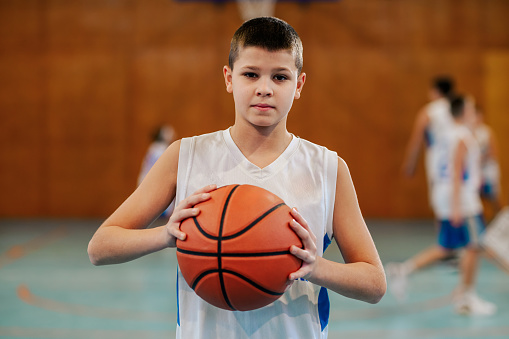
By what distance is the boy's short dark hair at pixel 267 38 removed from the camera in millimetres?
1623

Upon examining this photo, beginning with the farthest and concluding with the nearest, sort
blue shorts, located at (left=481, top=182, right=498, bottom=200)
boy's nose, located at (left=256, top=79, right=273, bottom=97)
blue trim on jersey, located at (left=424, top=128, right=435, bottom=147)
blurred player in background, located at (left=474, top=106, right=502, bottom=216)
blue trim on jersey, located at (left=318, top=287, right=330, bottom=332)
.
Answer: blue shorts, located at (left=481, top=182, right=498, bottom=200), blurred player in background, located at (left=474, top=106, right=502, bottom=216), blue trim on jersey, located at (left=424, top=128, right=435, bottom=147), blue trim on jersey, located at (left=318, top=287, right=330, bottom=332), boy's nose, located at (left=256, top=79, right=273, bottom=97)

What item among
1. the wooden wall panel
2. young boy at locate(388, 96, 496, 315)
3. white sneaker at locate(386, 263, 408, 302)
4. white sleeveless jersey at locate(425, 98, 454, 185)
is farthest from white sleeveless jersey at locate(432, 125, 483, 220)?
the wooden wall panel

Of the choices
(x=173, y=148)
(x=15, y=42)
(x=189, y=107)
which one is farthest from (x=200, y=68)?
(x=173, y=148)

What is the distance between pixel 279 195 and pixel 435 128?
537cm

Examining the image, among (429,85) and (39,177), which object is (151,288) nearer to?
(39,177)

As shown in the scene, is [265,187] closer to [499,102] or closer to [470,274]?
[470,274]

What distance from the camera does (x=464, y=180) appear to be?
219 inches

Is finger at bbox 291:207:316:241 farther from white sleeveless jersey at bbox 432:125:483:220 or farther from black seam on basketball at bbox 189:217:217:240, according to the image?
white sleeveless jersey at bbox 432:125:483:220

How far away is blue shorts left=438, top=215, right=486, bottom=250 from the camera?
539 centimetres

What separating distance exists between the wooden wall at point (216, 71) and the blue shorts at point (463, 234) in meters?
5.99

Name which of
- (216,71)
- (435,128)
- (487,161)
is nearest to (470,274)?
(435,128)

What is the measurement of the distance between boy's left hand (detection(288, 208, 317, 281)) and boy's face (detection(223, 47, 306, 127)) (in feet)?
1.10

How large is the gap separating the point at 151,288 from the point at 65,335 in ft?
5.19

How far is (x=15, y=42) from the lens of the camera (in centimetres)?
1154
